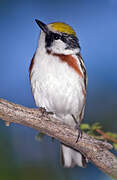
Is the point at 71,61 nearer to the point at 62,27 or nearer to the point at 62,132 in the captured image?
the point at 62,27

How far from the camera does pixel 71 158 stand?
10.2 ft

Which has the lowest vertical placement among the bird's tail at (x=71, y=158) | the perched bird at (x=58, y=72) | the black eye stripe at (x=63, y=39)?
the bird's tail at (x=71, y=158)

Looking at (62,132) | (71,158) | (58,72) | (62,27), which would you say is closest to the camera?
(62,132)

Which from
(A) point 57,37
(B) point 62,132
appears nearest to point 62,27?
(A) point 57,37

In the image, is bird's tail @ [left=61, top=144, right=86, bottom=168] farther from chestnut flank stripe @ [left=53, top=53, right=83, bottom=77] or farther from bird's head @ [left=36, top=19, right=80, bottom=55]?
bird's head @ [left=36, top=19, right=80, bottom=55]

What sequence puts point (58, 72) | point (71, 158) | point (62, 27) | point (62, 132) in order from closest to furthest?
point (62, 132) < point (58, 72) < point (62, 27) < point (71, 158)

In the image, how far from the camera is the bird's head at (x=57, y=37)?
9.39ft

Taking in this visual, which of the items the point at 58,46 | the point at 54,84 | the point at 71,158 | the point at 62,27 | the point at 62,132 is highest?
the point at 62,27

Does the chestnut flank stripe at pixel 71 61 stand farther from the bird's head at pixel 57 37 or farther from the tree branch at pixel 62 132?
the tree branch at pixel 62 132

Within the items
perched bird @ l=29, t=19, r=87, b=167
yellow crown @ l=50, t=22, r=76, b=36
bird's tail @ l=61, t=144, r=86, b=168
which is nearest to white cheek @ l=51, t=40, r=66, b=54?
perched bird @ l=29, t=19, r=87, b=167

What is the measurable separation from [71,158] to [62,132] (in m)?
0.71

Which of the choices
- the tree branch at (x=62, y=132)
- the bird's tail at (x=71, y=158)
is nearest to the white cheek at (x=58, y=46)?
the tree branch at (x=62, y=132)

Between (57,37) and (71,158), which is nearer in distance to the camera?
(57,37)

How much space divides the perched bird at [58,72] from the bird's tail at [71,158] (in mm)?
11
